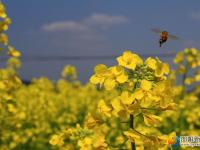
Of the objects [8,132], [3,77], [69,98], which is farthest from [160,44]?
[69,98]

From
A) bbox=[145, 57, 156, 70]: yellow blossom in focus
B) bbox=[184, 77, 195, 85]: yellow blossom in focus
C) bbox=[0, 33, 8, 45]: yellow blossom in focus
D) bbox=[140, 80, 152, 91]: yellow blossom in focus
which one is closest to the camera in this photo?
bbox=[140, 80, 152, 91]: yellow blossom in focus

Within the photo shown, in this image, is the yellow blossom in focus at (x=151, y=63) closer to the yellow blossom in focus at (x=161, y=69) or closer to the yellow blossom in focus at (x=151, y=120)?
the yellow blossom in focus at (x=161, y=69)

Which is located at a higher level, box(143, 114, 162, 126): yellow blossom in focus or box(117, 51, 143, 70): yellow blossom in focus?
box(117, 51, 143, 70): yellow blossom in focus

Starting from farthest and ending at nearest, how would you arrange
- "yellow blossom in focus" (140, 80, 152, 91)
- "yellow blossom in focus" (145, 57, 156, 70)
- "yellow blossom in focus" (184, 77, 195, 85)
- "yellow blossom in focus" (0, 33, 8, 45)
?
"yellow blossom in focus" (184, 77, 195, 85) < "yellow blossom in focus" (0, 33, 8, 45) < "yellow blossom in focus" (145, 57, 156, 70) < "yellow blossom in focus" (140, 80, 152, 91)

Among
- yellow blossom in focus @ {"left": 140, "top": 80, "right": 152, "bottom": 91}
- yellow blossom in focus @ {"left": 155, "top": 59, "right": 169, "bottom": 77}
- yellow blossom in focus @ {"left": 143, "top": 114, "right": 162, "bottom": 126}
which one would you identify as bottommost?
yellow blossom in focus @ {"left": 143, "top": 114, "right": 162, "bottom": 126}

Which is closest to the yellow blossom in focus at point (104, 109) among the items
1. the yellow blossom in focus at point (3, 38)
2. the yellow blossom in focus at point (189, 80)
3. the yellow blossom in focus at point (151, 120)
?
the yellow blossom in focus at point (151, 120)

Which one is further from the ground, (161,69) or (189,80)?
(189,80)

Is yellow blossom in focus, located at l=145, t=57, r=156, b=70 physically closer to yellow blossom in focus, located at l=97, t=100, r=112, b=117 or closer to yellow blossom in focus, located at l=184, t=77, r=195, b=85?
yellow blossom in focus, located at l=97, t=100, r=112, b=117

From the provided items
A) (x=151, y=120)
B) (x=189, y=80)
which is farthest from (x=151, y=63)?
(x=189, y=80)

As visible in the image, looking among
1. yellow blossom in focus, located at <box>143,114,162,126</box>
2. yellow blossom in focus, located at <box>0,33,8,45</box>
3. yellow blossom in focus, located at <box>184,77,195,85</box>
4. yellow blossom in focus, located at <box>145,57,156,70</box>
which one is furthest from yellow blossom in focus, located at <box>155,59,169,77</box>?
yellow blossom in focus, located at <box>184,77,195,85</box>

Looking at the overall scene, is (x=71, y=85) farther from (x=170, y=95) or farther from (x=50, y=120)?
(x=170, y=95)

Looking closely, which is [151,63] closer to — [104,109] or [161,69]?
[161,69]

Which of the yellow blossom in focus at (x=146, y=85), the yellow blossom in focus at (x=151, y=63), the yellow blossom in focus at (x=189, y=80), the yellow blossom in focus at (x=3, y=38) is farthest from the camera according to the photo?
the yellow blossom in focus at (x=189, y=80)
